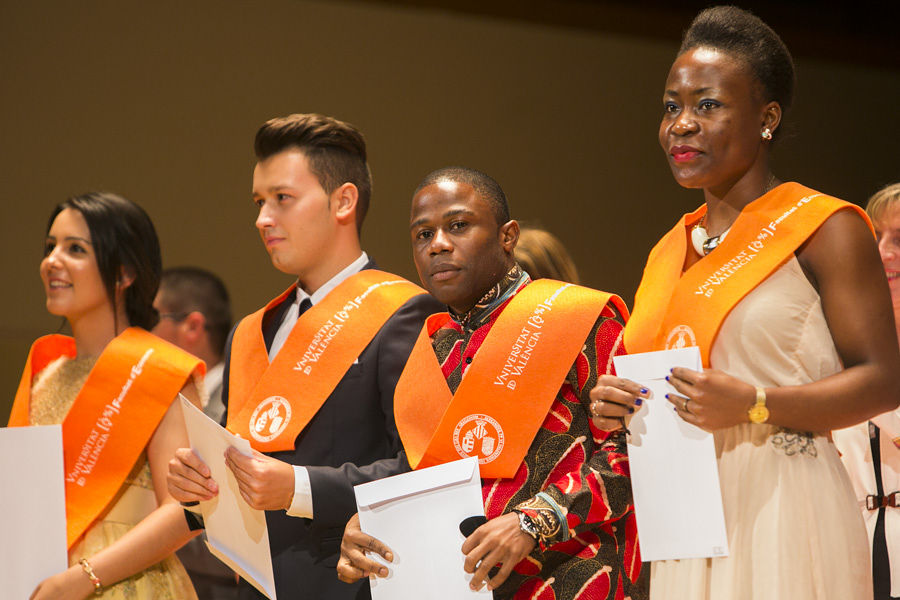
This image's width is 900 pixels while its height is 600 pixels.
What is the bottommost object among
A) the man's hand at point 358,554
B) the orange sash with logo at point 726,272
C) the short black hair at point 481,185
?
the man's hand at point 358,554

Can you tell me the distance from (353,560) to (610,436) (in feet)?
1.62

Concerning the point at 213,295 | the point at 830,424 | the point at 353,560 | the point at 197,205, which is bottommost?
the point at 353,560

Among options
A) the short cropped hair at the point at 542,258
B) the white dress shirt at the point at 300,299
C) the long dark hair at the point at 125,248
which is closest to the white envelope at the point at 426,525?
the white dress shirt at the point at 300,299

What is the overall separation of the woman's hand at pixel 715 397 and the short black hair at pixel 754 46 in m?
0.51

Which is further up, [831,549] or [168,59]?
[168,59]

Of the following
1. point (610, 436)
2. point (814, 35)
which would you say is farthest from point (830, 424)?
point (814, 35)

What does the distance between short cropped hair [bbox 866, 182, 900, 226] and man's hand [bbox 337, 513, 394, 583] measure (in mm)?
1365

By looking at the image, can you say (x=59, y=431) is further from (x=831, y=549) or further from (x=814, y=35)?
(x=814, y=35)

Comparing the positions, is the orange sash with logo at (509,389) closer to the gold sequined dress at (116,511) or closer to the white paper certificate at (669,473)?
the white paper certificate at (669,473)

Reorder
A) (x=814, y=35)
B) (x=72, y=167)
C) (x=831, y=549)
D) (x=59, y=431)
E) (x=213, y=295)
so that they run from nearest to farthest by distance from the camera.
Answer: (x=831, y=549)
(x=59, y=431)
(x=213, y=295)
(x=72, y=167)
(x=814, y=35)

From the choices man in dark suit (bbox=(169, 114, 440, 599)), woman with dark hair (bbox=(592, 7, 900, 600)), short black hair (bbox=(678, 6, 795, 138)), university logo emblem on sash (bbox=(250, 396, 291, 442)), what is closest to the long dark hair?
man in dark suit (bbox=(169, 114, 440, 599))

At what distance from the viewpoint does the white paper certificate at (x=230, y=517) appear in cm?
197

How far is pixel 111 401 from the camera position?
2.48m

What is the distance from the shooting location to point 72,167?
16.4ft
